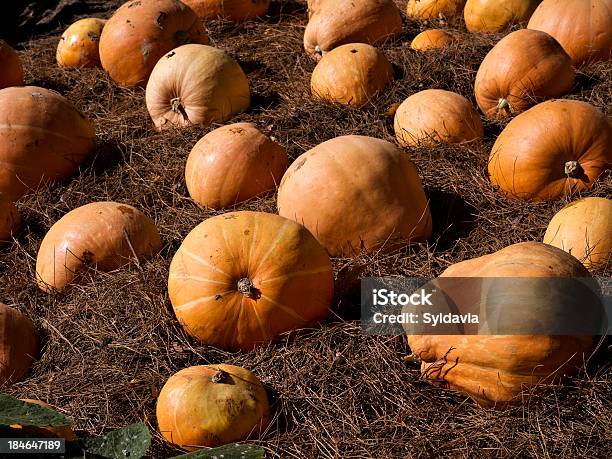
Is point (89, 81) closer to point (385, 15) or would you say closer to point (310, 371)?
point (385, 15)

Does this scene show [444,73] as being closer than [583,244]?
No

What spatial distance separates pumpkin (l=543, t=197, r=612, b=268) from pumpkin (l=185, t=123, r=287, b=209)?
62.5 inches

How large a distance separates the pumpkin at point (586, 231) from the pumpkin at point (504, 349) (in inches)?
18.0

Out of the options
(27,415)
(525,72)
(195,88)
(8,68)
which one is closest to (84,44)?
(8,68)

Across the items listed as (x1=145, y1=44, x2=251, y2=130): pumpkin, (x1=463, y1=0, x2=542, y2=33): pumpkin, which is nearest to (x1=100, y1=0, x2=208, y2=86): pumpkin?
(x1=145, y1=44, x2=251, y2=130): pumpkin

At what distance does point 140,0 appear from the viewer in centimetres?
648

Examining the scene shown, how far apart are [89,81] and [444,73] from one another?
2.85 m

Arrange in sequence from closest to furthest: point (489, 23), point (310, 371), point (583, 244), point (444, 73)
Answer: point (310, 371), point (583, 244), point (444, 73), point (489, 23)

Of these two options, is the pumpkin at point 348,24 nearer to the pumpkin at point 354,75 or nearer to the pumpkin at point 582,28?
the pumpkin at point 354,75

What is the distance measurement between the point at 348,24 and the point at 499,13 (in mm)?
1159

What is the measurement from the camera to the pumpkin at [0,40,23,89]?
6.46m

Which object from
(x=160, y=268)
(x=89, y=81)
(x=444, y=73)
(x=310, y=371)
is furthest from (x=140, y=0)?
(x=310, y=371)

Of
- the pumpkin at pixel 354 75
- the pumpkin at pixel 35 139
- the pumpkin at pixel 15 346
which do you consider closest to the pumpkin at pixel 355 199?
the pumpkin at pixel 15 346

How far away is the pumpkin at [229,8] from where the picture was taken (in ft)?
23.9
